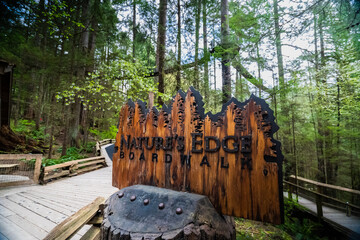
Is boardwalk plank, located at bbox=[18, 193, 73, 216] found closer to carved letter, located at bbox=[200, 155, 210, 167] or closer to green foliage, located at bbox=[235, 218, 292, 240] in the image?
carved letter, located at bbox=[200, 155, 210, 167]

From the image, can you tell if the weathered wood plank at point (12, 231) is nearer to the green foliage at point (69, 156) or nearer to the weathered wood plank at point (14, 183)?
the weathered wood plank at point (14, 183)

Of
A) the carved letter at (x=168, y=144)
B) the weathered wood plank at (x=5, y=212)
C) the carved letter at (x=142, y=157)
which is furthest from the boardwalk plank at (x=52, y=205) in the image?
the carved letter at (x=168, y=144)

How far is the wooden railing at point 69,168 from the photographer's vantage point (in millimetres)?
5452

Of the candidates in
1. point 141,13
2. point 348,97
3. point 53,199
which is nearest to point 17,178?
point 53,199

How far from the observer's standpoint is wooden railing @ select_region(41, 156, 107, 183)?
5452mm

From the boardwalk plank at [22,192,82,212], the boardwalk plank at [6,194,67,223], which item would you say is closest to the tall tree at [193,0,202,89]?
the boardwalk plank at [22,192,82,212]

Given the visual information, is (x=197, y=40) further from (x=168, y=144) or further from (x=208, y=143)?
(x=208, y=143)

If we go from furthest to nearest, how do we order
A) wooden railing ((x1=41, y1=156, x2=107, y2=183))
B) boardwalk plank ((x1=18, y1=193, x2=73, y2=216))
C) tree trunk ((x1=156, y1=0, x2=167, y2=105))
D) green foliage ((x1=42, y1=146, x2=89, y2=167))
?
1. green foliage ((x1=42, y1=146, x2=89, y2=167))
2. tree trunk ((x1=156, y1=0, x2=167, y2=105))
3. wooden railing ((x1=41, y1=156, x2=107, y2=183))
4. boardwalk plank ((x1=18, y1=193, x2=73, y2=216))

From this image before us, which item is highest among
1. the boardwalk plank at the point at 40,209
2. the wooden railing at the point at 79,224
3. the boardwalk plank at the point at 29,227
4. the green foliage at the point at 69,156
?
the wooden railing at the point at 79,224

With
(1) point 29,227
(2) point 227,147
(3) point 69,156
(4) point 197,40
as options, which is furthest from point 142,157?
(3) point 69,156

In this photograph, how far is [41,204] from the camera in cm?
371

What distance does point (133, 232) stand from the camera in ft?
4.09

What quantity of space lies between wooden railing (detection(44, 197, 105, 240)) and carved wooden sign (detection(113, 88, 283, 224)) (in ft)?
1.61

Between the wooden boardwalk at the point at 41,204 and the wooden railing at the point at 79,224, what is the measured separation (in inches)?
36.2
